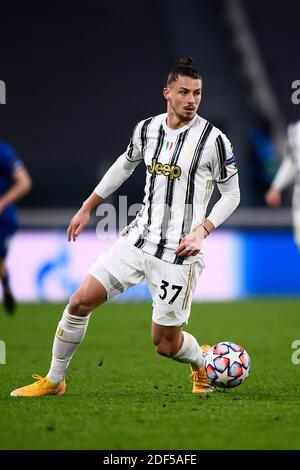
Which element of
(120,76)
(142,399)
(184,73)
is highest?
(184,73)

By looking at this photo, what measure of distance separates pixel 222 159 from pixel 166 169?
1.10ft

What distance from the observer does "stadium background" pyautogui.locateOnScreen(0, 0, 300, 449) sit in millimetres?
5781

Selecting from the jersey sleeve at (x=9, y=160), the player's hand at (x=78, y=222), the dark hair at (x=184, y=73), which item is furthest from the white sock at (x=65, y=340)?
the jersey sleeve at (x=9, y=160)

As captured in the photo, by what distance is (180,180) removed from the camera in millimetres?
6367

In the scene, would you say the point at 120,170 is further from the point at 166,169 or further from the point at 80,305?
the point at 80,305

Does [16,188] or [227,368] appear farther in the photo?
[16,188]

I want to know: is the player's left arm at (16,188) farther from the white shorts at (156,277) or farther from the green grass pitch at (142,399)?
the white shorts at (156,277)

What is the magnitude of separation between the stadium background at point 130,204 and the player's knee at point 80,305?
524 mm

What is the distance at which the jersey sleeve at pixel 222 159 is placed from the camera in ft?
20.9

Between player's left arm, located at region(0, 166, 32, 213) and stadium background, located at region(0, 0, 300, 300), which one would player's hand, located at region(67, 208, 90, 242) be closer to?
player's left arm, located at region(0, 166, 32, 213)

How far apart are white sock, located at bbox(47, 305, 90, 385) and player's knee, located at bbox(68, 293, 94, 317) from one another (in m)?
0.04

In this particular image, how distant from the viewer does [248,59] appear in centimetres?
2153

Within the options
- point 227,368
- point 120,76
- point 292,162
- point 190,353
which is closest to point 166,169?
point 190,353

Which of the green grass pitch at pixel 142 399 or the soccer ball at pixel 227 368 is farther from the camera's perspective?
the soccer ball at pixel 227 368
